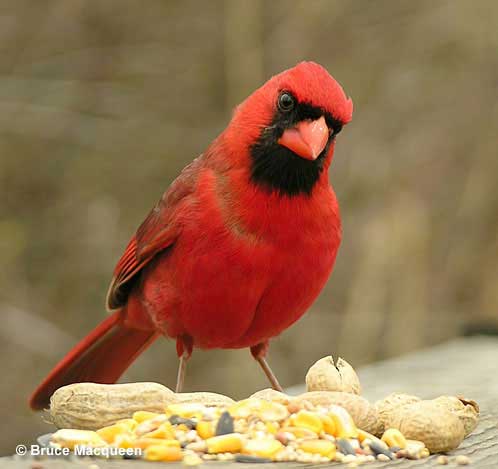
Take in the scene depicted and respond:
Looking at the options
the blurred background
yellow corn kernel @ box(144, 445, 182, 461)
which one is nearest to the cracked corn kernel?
yellow corn kernel @ box(144, 445, 182, 461)

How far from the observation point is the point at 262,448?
2.43 metres

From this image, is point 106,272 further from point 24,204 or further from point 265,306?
point 265,306

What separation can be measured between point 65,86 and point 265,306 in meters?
3.01

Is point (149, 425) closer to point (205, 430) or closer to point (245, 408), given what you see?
point (205, 430)

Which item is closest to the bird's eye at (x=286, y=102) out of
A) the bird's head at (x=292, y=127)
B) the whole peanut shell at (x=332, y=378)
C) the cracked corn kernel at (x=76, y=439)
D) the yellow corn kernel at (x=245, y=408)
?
the bird's head at (x=292, y=127)

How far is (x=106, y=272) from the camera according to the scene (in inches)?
237

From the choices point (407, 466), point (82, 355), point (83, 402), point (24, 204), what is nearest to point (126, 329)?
point (82, 355)

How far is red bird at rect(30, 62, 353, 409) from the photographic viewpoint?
312cm

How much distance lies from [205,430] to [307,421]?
23 centimetres

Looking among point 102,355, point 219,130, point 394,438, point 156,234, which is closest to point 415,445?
point 394,438

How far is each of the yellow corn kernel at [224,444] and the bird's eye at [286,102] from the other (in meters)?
1.03

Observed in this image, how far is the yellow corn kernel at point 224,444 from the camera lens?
96.0 inches

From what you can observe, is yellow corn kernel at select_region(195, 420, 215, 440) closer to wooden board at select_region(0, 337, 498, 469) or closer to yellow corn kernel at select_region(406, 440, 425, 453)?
wooden board at select_region(0, 337, 498, 469)

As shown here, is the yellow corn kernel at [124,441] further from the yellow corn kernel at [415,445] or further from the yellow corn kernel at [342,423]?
the yellow corn kernel at [415,445]
